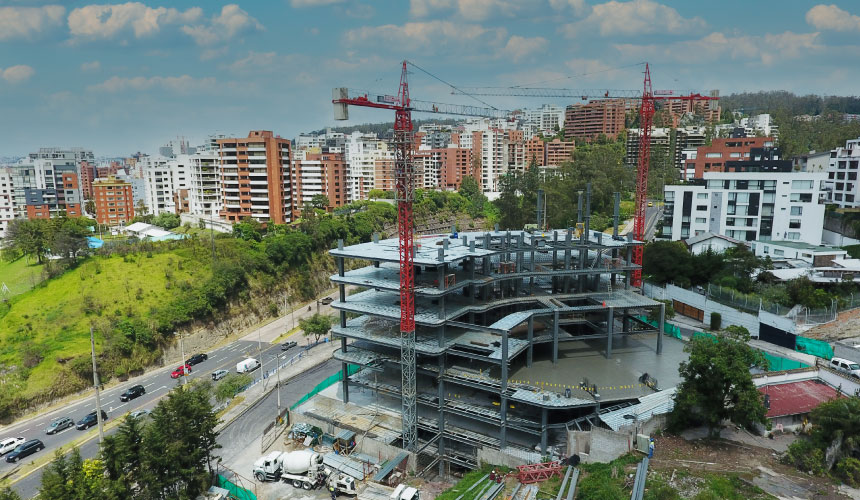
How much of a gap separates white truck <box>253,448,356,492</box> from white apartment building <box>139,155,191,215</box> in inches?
4003

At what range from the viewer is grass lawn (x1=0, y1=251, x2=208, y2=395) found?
6028cm

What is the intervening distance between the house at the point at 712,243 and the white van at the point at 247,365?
59504mm

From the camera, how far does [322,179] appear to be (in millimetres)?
130750

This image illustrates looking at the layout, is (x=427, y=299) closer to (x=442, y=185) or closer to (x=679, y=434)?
(x=679, y=434)

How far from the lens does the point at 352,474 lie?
40.0 metres

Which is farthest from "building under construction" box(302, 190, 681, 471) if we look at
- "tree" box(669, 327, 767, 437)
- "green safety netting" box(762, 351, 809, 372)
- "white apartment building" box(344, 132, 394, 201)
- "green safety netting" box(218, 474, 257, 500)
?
"white apartment building" box(344, 132, 394, 201)

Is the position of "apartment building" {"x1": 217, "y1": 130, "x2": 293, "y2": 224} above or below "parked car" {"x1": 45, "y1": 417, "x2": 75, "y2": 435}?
above

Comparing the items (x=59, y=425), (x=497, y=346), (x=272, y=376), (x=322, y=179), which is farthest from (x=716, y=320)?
(x=322, y=179)

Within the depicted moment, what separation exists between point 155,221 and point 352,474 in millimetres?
87692

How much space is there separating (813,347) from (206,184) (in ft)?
371

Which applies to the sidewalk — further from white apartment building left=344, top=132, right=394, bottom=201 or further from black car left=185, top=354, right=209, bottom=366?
white apartment building left=344, top=132, right=394, bottom=201

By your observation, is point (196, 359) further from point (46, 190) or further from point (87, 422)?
point (46, 190)

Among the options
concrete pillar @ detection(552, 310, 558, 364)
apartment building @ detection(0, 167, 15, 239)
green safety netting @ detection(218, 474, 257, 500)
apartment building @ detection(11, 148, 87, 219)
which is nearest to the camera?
green safety netting @ detection(218, 474, 257, 500)

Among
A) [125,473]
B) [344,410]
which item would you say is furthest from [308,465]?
[125,473]
